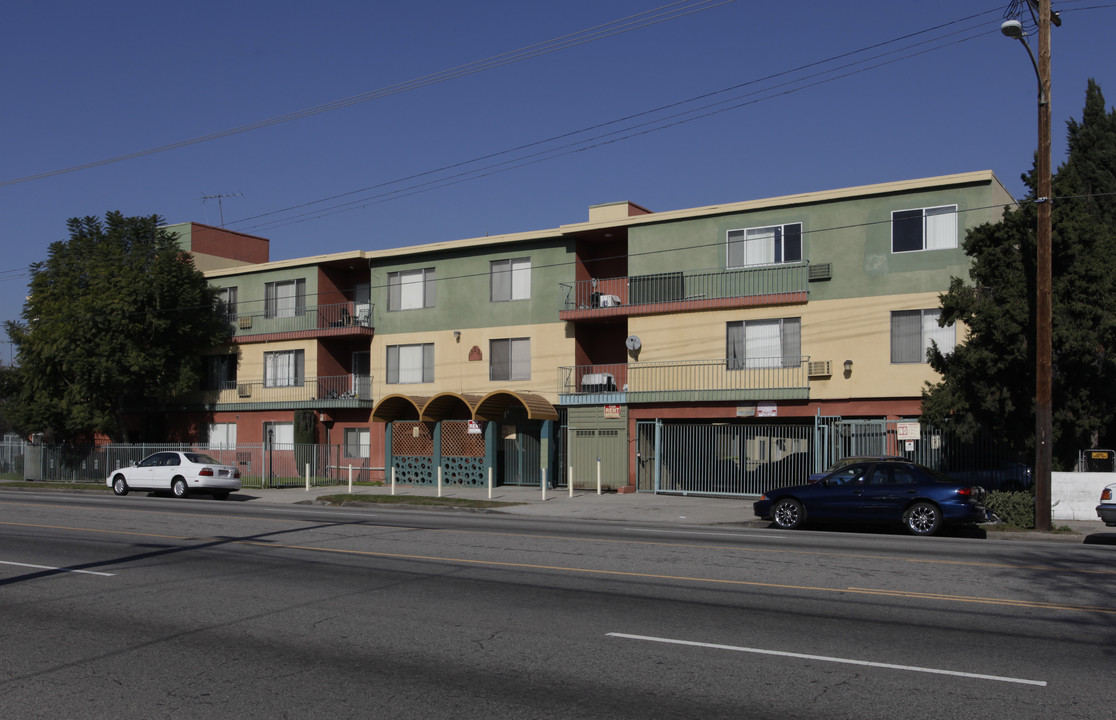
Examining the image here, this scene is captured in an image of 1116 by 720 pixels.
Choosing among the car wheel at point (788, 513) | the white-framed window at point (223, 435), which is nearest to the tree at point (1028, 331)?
the car wheel at point (788, 513)

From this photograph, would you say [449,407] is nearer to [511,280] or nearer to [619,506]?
[511,280]

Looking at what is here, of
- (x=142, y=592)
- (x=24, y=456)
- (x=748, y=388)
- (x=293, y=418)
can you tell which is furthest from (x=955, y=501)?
(x=24, y=456)

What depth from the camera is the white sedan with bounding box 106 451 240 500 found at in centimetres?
2973

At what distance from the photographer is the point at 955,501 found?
18.2 metres

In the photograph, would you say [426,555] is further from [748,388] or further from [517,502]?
[748,388]

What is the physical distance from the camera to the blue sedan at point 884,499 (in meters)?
18.3

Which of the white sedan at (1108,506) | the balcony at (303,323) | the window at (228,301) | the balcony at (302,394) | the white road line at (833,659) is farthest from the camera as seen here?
the window at (228,301)

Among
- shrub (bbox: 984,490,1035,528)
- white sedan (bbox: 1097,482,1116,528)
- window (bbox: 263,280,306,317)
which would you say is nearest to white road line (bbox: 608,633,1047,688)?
white sedan (bbox: 1097,482,1116,528)

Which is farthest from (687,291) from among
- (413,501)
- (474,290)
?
(413,501)

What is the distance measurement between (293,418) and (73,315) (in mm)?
9372

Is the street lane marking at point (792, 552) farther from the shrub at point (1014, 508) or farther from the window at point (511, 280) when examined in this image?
the window at point (511, 280)

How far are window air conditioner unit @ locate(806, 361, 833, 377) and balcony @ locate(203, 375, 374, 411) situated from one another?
17768mm

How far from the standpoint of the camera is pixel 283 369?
4194 centimetres

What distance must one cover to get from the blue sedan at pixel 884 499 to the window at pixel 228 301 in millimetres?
30028
